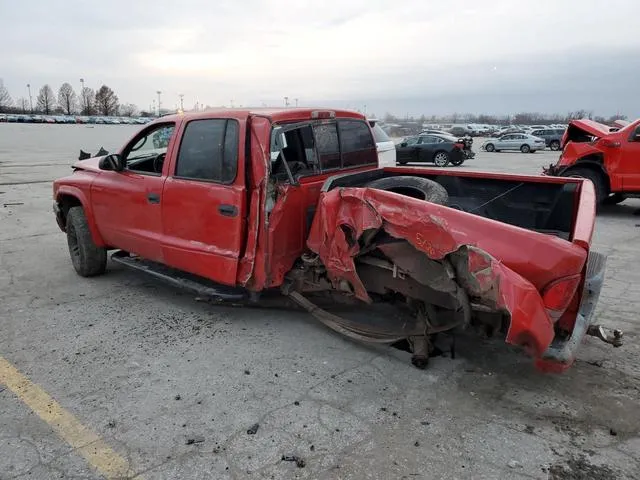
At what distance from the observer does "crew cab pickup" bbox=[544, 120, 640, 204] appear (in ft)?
32.8

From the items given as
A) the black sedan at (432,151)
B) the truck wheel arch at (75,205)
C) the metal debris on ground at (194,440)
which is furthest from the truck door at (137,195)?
the black sedan at (432,151)

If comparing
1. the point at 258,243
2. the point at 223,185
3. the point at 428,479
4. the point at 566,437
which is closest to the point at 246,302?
the point at 258,243

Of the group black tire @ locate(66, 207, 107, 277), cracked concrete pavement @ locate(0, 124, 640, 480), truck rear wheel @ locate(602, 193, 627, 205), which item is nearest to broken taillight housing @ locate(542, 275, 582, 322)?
cracked concrete pavement @ locate(0, 124, 640, 480)

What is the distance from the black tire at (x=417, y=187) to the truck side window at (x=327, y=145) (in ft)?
1.50

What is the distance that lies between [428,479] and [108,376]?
2389 millimetres

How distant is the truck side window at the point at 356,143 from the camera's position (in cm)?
505

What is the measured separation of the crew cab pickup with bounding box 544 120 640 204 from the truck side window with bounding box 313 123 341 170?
7473 millimetres

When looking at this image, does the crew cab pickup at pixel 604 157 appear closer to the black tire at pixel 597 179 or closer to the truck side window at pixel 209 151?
the black tire at pixel 597 179

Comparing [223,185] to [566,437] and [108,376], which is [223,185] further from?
[566,437]

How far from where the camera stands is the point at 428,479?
8.89 ft

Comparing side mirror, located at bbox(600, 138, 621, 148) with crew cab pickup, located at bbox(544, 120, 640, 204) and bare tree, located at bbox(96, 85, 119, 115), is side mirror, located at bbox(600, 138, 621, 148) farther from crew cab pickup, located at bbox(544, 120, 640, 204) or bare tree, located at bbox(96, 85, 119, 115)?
bare tree, located at bbox(96, 85, 119, 115)

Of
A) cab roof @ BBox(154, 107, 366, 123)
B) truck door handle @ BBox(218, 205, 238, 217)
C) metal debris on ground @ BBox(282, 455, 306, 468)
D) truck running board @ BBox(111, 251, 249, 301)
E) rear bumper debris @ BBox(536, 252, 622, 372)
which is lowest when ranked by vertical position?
metal debris on ground @ BBox(282, 455, 306, 468)

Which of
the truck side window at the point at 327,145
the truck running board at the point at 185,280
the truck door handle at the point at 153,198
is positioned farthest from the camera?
the truck door handle at the point at 153,198

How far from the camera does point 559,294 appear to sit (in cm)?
299
